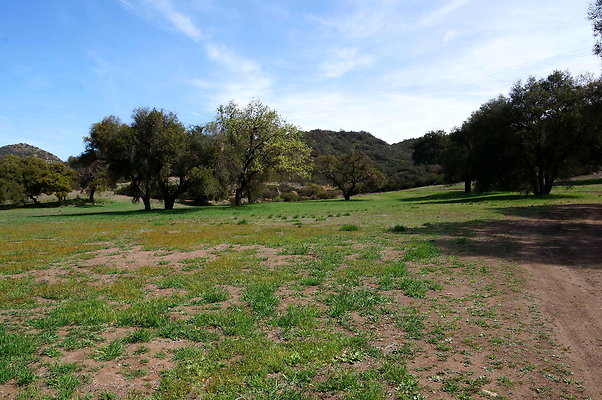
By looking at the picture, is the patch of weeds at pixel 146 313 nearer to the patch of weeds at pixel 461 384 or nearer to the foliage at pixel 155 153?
the patch of weeds at pixel 461 384

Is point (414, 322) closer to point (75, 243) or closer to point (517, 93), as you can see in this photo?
point (75, 243)

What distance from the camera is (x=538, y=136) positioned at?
115 ft

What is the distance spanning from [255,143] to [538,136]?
31.8 m

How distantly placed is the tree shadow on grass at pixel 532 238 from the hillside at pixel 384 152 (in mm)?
65237

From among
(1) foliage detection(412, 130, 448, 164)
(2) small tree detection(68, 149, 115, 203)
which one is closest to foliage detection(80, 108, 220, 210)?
(2) small tree detection(68, 149, 115, 203)

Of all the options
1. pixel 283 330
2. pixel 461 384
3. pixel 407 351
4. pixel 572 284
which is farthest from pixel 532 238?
pixel 283 330

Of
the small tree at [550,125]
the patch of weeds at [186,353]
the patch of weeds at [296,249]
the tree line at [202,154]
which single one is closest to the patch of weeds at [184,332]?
the patch of weeds at [186,353]

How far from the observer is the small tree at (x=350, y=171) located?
58.9 metres

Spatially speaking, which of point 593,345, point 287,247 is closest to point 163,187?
point 287,247

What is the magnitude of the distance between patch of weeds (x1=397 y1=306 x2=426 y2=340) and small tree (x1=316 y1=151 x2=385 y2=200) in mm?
52905

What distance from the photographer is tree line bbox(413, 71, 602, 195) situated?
33.2 m

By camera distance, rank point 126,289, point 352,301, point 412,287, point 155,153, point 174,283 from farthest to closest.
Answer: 1. point 155,153
2. point 174,283
3. point 126,289
4. point 412,287
5. point 352,301

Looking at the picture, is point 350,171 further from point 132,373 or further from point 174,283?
point 132,373

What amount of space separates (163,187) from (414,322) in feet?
138
